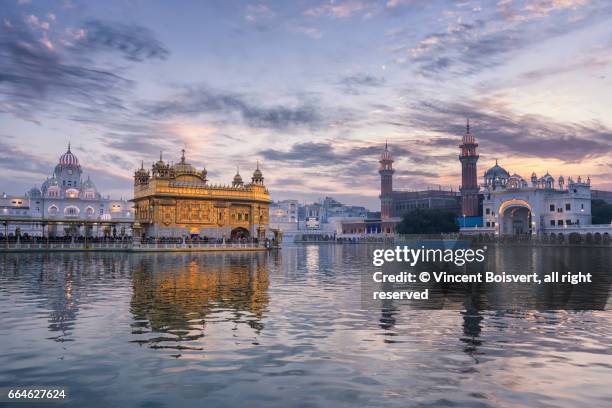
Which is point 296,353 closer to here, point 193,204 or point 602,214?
point 193,204

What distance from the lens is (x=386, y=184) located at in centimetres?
18462

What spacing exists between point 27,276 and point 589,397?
26770 millimetres

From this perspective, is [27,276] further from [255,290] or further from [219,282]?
[255,290]

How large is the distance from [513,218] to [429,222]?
2205 centimetres

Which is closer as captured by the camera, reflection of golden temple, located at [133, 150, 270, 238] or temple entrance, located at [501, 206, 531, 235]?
reflection of golden temple, located at [133, 150, 270, 238]

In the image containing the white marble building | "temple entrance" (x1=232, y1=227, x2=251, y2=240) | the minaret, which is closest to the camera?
"temple entrance" (x1=232, y1=227, x2=251, y2=240)

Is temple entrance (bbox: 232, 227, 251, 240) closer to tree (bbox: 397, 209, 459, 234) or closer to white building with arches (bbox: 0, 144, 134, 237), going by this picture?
tree (bbox: 397, 209, 459, 234)

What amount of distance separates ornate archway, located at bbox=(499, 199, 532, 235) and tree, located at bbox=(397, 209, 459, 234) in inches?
434

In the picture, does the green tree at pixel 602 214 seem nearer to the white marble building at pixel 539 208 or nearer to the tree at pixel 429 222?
the white marble building at pixel 539 208

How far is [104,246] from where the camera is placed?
62812mm

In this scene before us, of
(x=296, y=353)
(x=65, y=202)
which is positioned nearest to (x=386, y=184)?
(x=65, y=202)

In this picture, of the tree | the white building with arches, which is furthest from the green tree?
the white building with arches

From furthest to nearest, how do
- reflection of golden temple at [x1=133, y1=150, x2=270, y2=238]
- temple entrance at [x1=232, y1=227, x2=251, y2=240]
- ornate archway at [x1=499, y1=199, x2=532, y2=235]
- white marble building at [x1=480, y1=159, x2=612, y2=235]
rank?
ornate archway at [x1=499, y1=199, x2=532, y2=235] < white marble building at [x1=480, y1=159, x2=612, y2=235] < temple entrance at [x1=232, y1=227, x2=251, y2=240] < reflection of golden temple at [x1=133, y1=150, x2=270, y2=238]

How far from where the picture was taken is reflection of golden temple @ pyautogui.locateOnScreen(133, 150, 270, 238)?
69.7 meters
